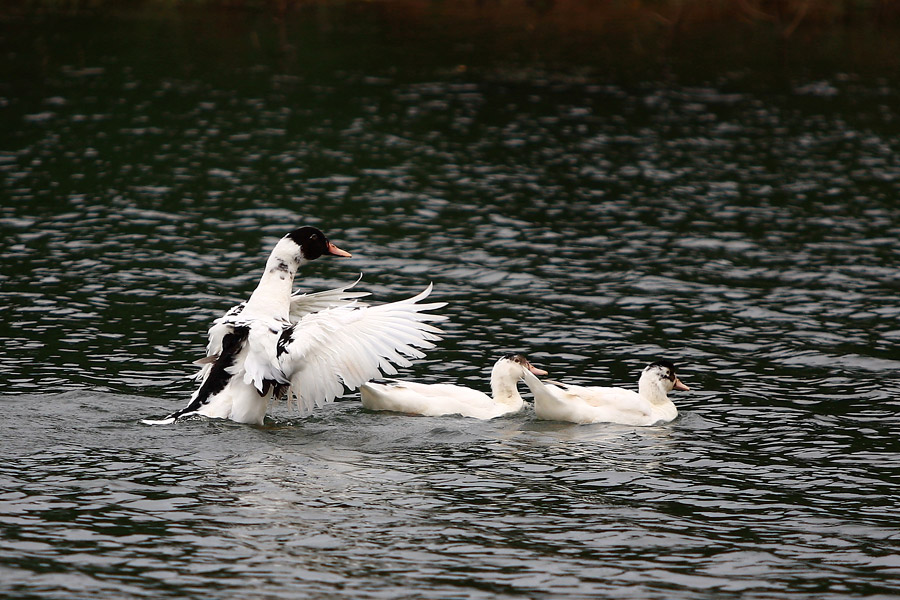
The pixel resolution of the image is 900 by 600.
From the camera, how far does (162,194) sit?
23.9 meters

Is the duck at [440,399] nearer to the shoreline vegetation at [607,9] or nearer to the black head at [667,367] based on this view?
the black head at [667,367]

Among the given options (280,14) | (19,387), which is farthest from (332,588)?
(280,14)

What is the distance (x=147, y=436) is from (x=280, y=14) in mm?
37211

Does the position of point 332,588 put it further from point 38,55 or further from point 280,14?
point 280,14

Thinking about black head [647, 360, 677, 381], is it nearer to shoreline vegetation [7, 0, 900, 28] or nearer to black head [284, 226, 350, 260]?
black head [284, 226, 350, 260]

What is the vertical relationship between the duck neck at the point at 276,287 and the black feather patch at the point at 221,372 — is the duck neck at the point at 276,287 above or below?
above

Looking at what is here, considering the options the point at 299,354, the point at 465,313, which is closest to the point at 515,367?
the point at 299,354

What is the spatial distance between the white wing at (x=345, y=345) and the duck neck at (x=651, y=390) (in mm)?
2702

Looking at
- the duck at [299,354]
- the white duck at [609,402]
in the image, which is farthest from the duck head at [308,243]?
the white duck at [609,402]

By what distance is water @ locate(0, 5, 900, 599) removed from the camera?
9250mm

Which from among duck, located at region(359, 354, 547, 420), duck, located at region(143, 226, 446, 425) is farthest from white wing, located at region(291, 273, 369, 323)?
duck, located at region(359, 354, 547, 420)

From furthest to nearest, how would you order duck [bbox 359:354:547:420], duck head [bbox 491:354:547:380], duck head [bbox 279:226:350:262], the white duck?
duck head [bbox 491:354:547:380], duck head [bbox 279:226:350:262], duck [bbox 359:354:547:420], the white duck

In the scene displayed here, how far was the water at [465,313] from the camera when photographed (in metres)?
9.25

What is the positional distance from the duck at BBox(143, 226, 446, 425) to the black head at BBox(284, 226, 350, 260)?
823 millimetres
